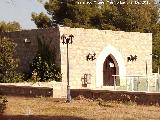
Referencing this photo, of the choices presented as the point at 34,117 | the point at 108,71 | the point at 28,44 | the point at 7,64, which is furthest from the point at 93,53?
the point at 34,117

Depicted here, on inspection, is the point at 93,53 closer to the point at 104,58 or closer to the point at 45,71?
the point at 104,58

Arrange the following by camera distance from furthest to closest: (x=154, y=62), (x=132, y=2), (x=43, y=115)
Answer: (x=132, y=2), (x=154, y=62), (x=43, y=115)

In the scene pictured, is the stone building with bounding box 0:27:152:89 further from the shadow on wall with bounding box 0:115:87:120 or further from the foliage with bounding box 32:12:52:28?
the foliage with bounding box 32:12:52:28

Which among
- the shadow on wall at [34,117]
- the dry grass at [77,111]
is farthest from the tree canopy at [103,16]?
the shadow on wall at [34,117]

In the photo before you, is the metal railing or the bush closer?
the metal railing

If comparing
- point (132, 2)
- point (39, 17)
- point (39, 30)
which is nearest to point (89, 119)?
point (39, 30)

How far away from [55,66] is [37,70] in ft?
3.97

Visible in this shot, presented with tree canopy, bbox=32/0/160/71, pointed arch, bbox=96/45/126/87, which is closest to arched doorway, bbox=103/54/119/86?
pointed arch, bbox=96/45/126/87

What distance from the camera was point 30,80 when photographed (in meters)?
28.8

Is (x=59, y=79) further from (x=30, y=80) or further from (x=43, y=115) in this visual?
(x=43, y=115)

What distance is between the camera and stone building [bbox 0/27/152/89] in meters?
30.1

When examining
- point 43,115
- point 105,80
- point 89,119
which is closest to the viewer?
point 89,119

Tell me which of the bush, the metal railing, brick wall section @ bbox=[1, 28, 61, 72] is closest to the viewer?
the metal railing

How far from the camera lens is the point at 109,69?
34375 millimetres
